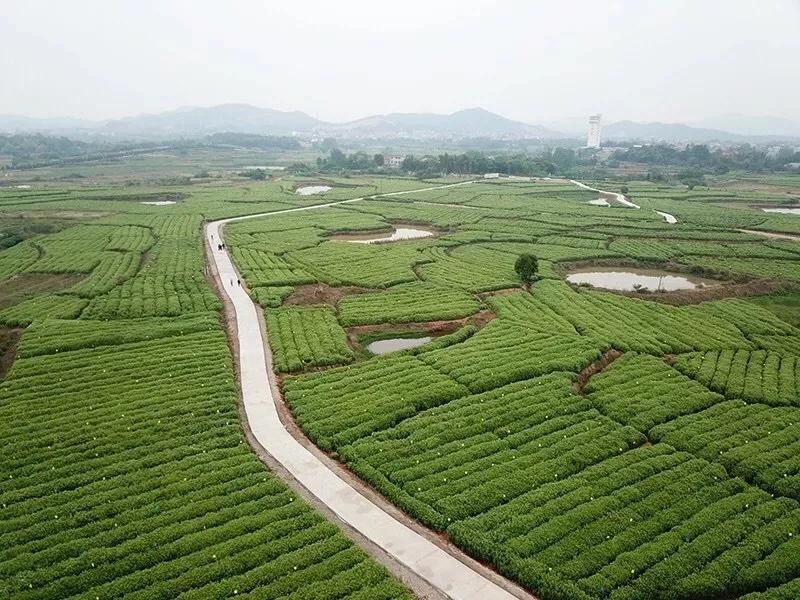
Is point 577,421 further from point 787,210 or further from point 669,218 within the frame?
point 787,210

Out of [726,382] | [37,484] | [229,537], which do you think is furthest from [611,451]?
[37,484]

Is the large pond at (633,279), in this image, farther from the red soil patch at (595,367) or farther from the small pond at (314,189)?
the small pond at (314,189)

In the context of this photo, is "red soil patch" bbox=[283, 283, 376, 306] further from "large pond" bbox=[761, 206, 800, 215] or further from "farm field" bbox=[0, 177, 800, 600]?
"large pond" bbox=[761, 206, 800, 215]

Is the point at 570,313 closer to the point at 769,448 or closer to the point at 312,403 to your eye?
the point at 769,448

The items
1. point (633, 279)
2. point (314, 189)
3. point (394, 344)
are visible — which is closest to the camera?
point (394, 344)

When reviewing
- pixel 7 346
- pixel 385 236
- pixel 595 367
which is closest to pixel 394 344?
pixel 595 367

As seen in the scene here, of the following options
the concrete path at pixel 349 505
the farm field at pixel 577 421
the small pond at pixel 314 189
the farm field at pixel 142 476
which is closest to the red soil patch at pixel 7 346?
the farm field at pixel 142 476

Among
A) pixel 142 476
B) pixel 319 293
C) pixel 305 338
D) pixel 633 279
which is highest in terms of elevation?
pixel 319 293
